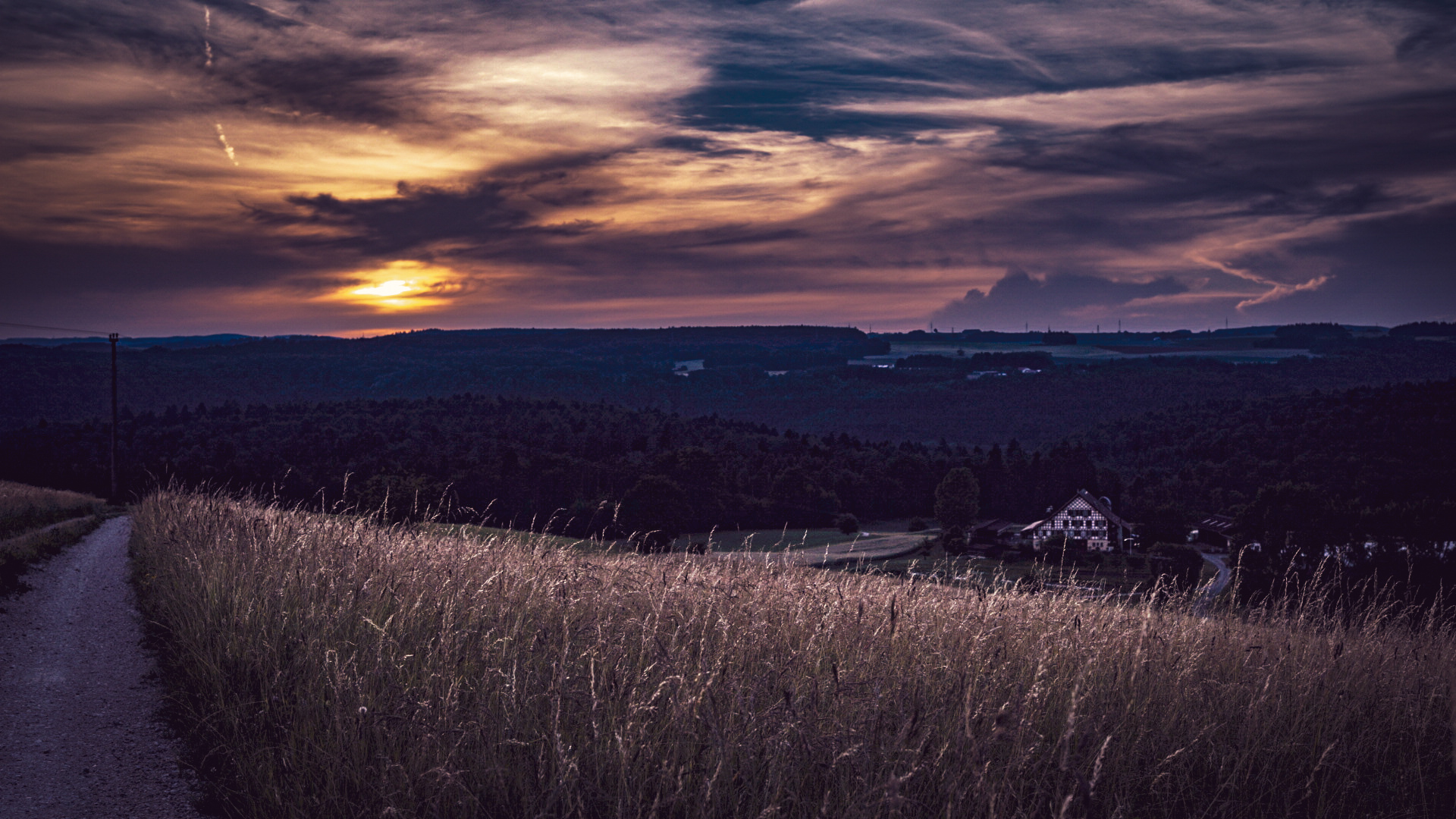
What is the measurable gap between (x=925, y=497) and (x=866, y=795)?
122932 millimetres

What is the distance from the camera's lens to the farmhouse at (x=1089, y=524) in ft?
278

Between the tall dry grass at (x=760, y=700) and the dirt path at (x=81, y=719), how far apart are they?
324 millimetres

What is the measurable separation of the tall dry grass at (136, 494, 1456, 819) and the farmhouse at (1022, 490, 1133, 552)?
8238cm

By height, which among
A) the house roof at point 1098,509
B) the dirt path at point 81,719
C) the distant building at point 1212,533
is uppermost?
the dirt path at point 81,719

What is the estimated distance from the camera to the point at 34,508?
85.3 feet

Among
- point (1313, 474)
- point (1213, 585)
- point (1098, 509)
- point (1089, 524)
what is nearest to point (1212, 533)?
point (1098, 509)

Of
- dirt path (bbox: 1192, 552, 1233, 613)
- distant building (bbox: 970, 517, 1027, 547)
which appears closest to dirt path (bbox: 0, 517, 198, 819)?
dirt path (bbox: 1192, 552, 1233, 613)

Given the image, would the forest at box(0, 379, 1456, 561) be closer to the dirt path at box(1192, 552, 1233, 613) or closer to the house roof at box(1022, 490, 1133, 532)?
the house roof at box(1022, 490, 1133, 532)

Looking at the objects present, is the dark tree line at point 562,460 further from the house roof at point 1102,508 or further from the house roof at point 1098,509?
the house roof at point 1102,508

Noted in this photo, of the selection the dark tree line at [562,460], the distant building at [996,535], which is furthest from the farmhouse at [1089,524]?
the dark tree line at [562,460]

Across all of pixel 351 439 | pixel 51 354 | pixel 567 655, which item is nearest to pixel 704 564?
pixel 567 655

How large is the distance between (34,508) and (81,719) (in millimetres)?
26031

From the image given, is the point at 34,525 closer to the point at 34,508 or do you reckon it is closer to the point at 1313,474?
the point at 34,508

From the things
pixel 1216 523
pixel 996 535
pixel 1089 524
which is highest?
pixel 1089 524
